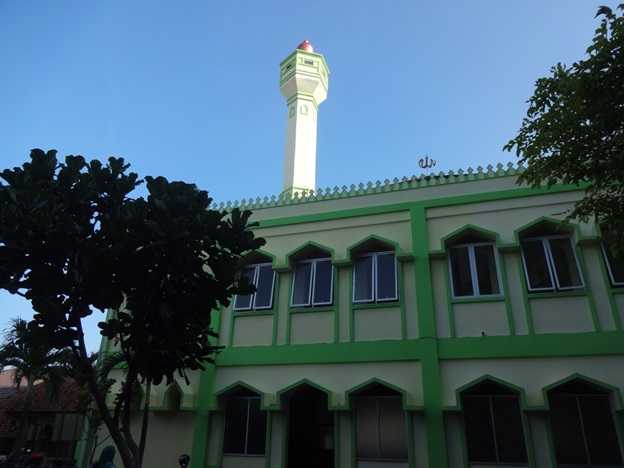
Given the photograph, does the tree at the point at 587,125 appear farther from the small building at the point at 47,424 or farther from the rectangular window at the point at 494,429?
the small building at the point at 47,424

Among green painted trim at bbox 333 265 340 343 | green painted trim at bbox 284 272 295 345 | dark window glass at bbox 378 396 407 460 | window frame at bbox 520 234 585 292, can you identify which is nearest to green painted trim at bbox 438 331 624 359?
window frame at bbox 520 234 585 292

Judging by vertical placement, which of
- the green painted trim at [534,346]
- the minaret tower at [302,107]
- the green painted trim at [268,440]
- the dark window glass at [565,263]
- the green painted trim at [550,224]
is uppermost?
the minaret tower at [302,107]

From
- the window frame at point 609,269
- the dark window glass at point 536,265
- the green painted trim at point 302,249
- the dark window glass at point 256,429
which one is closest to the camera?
the window frame at point 609,269

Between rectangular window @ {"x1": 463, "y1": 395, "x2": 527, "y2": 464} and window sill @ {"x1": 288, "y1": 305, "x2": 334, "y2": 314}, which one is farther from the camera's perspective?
window sill @ {"x1": 288, "y1": 305, "x2": 334, "y2": 314}

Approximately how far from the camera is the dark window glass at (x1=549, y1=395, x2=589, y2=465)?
843cm

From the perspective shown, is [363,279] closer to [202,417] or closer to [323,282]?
[323,282]

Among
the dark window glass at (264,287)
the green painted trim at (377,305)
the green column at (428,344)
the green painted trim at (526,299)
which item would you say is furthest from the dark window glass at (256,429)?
the green painted trim at (526,299)

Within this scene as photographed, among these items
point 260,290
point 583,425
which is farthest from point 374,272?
point 583,425

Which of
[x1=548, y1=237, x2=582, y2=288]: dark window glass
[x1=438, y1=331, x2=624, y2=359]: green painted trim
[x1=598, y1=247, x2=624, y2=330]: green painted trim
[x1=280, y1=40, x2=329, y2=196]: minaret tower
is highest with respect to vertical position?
[x1=280, y1=40, x2=329, y2=196]: minaret tower

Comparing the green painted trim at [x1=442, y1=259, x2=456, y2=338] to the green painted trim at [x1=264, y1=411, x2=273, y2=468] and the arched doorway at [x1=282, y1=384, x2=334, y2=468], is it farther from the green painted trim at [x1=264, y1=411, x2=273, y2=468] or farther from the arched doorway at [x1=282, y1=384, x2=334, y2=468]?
the green painted trim at [x1=264, y1=411, x2=273, y2=468]

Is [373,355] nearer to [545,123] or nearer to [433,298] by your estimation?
[433,298]

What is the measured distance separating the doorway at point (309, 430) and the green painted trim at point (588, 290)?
570 centimetres

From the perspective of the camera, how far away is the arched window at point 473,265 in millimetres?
10023

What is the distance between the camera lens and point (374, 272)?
10898 millimetres
